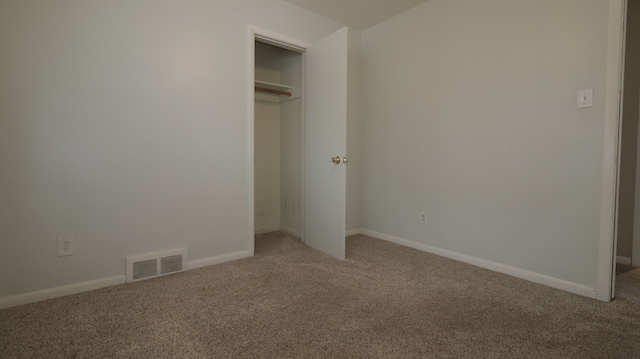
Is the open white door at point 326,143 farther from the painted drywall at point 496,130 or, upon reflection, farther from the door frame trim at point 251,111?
the painted drywall at point 496,130

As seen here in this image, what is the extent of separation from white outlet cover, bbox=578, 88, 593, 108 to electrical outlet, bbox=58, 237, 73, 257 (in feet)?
11.2

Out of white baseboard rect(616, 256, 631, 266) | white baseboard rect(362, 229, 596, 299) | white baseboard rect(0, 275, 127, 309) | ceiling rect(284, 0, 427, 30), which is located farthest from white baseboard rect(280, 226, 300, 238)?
white baseboard rect(616, 256, 631, 266)

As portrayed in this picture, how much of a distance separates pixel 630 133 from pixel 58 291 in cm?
445

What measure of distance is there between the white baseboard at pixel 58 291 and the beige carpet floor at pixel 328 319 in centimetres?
7

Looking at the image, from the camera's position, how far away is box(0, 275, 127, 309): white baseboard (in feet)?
5.71

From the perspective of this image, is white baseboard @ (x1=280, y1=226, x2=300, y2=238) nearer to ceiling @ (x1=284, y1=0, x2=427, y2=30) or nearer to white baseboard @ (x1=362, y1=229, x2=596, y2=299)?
white baseboard @ (x1=362, y1=229, x2=596, y2=299)

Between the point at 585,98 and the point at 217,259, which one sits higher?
the point at 585,98

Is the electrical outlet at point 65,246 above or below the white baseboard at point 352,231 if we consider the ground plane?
above

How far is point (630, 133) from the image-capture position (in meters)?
2.49

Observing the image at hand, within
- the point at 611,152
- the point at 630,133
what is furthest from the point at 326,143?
the point at 630,133

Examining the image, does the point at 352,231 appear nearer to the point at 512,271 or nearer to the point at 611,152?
the point at 512,271

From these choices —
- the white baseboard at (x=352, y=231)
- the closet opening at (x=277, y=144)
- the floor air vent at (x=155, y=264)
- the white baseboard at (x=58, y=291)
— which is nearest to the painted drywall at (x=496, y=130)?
the white baseboard at (x=352, y=231)

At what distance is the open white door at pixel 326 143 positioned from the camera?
2.57m

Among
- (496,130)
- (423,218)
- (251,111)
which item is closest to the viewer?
(496,130)
